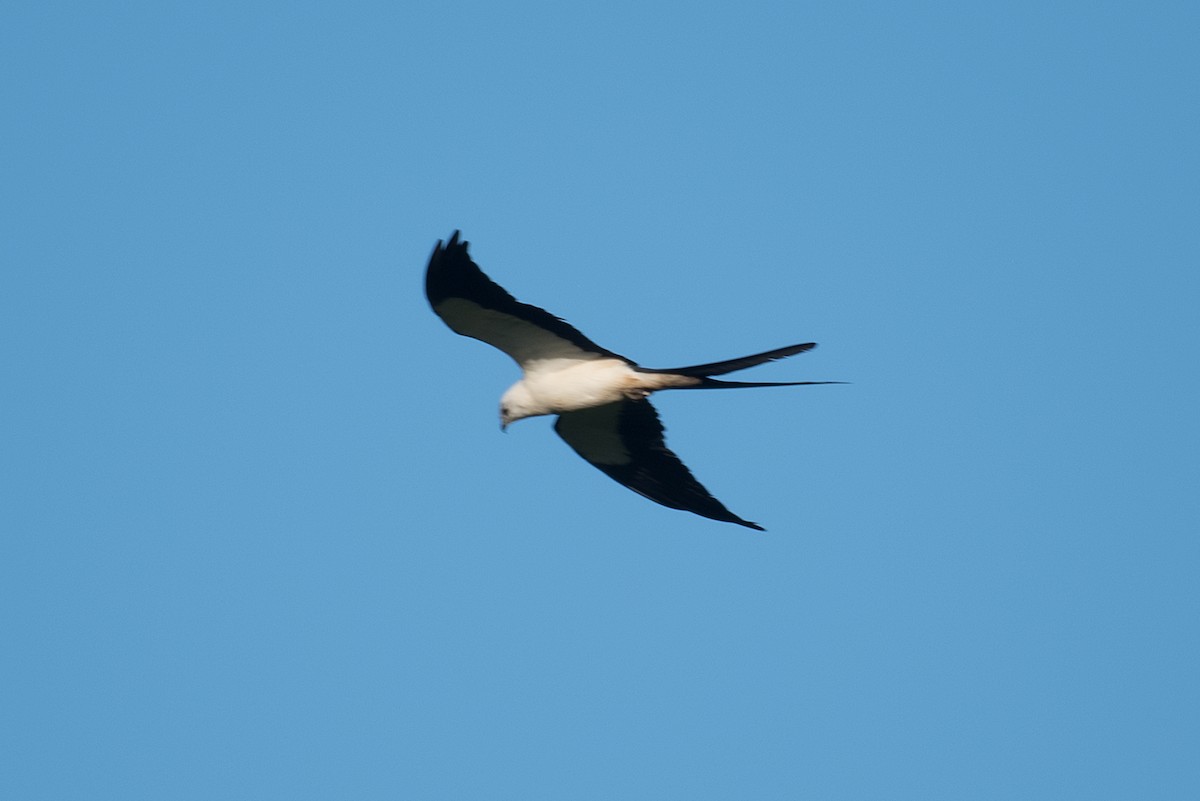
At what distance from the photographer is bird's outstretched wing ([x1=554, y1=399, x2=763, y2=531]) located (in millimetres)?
8711

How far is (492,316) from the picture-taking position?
7.96 metres

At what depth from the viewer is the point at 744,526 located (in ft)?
27.6

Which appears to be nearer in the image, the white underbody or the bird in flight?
the bird in flight

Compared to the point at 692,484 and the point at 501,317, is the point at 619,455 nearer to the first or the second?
the point at 692,484

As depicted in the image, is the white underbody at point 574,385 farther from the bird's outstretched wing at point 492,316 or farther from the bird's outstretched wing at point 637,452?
the bird's outstretched wing at point 637,452

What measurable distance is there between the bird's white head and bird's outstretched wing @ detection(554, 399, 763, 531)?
0.23 m

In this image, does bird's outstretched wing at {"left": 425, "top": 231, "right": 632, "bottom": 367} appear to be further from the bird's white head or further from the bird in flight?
the bird's white head

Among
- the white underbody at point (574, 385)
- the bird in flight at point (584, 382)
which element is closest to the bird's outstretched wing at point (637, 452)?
the bird in flight at point (584, 382)

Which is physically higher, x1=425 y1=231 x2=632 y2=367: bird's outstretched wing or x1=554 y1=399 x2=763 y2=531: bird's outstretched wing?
x1=425 y1=231 x2=632 y2=367: bird's outstretched wing

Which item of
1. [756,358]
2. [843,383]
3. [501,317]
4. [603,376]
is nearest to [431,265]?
[501,317]

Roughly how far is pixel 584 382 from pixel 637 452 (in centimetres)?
81

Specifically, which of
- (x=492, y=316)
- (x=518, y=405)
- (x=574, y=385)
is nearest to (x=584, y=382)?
(x=574, y=385)

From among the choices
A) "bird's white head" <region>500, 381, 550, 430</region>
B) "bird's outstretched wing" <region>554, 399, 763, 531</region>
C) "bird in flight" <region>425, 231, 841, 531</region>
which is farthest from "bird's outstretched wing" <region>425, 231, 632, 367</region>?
"bird's outstretched wing" <region>554, 399, 763, 531</region>

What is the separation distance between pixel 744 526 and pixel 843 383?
6.28ft
